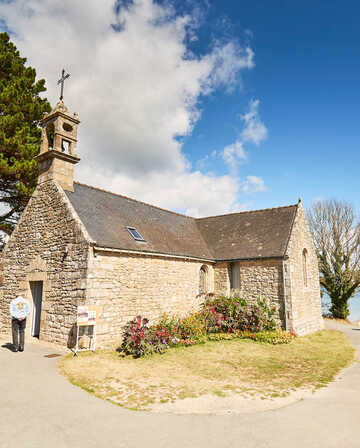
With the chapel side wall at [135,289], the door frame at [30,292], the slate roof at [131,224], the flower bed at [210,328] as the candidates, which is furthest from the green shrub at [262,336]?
the door frame at [30,292]

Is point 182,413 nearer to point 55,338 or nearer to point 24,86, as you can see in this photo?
point 55,338

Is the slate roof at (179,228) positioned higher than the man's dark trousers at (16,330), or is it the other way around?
the slate roof at (179,228)

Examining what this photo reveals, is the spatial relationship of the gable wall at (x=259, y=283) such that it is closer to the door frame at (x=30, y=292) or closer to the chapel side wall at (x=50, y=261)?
the chapel side wall at (x=50, y=261)

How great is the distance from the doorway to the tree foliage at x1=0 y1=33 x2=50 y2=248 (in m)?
5.81

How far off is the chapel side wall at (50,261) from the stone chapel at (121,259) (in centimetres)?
4

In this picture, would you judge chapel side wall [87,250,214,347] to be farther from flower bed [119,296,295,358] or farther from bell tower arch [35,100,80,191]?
bell tower arch [35,100,80,191]

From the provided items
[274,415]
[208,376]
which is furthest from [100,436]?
[208,376]

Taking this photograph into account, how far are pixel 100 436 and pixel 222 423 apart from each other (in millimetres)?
1893

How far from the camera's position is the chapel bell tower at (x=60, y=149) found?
12.9 m

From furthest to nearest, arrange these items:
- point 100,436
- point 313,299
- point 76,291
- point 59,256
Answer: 1. point 313,299
2. point 59,256
3. point 76,291
4. point 100,436

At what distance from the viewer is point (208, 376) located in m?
7.51

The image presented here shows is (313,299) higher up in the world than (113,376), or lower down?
higher up

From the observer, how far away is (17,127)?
16062mm

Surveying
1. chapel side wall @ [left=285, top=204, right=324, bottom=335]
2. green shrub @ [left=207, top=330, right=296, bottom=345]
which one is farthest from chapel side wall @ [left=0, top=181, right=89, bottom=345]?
chapel side wall @ [left=285, top=204, right=324, bottom=335]
